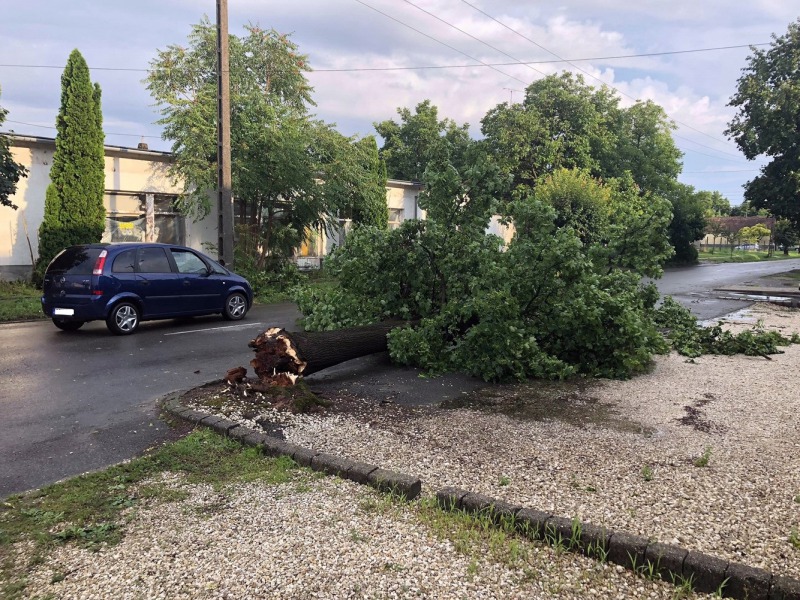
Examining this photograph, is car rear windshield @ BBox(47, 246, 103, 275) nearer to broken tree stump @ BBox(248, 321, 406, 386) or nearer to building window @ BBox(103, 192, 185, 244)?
broken tree stump @ BBox(248, 321, 406, 386)

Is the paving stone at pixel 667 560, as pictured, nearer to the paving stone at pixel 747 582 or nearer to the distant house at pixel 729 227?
the paving stone at pixel 747 582

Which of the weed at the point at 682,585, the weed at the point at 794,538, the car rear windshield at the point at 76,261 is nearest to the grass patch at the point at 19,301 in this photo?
the car rear windshield at the point at 76,261

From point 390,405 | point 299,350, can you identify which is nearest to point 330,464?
point 390,405

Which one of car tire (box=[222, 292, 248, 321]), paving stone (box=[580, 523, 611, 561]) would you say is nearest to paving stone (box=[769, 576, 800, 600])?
paving stone (box=[580, 523, 611, 561])

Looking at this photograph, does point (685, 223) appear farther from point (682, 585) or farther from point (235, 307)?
point (682, 585)

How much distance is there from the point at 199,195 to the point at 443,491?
17709 mm

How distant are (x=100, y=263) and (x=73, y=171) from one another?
868cm

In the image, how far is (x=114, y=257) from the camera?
10875 mm

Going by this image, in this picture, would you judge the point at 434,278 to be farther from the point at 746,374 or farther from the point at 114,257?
the point at 114,257

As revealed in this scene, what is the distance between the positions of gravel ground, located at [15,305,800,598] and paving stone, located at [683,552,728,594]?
16 centimetres

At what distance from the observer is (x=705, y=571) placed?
9.75ft

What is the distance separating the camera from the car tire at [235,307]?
1298 centimetres

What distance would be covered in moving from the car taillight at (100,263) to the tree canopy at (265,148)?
27.5ft

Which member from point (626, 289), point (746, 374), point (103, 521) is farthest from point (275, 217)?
point (103, 521)
